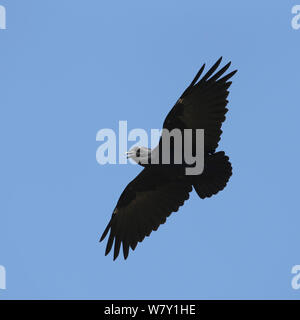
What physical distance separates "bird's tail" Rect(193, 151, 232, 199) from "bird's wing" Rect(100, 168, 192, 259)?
1.09 feet

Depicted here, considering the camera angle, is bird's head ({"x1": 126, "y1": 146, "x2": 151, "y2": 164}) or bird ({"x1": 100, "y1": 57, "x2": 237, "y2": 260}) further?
bird's head ({"x1": 126, "y1": 146, "x2": 151, "y2": 164})

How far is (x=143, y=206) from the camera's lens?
40.5ft

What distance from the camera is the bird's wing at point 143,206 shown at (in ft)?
39.5

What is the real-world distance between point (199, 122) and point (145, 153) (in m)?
0.97

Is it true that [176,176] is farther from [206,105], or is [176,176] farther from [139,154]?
[206,105]

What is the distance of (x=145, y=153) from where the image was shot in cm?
1153

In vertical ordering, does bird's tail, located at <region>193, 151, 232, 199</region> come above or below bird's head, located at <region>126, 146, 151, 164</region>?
below

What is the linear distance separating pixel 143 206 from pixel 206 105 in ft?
7.18

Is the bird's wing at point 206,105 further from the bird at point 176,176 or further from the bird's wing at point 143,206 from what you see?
the bird's wing at point 143,206

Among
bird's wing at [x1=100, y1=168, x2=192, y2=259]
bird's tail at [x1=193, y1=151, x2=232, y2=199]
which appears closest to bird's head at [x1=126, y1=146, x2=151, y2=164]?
bird's wing at [x1=100, y1=168, x2=192, y2=259]

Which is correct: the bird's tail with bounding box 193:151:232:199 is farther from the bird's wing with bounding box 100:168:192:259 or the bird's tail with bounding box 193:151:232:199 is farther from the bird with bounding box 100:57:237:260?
the bird's wing with bounding box 100:168:192:259

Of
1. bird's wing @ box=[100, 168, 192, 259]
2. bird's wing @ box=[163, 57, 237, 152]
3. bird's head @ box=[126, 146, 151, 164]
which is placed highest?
bird's wing @ box=[163, 57, 237, 152]

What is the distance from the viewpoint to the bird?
436 inches

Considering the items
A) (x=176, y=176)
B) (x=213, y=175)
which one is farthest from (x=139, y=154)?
(x=213, y=175)
